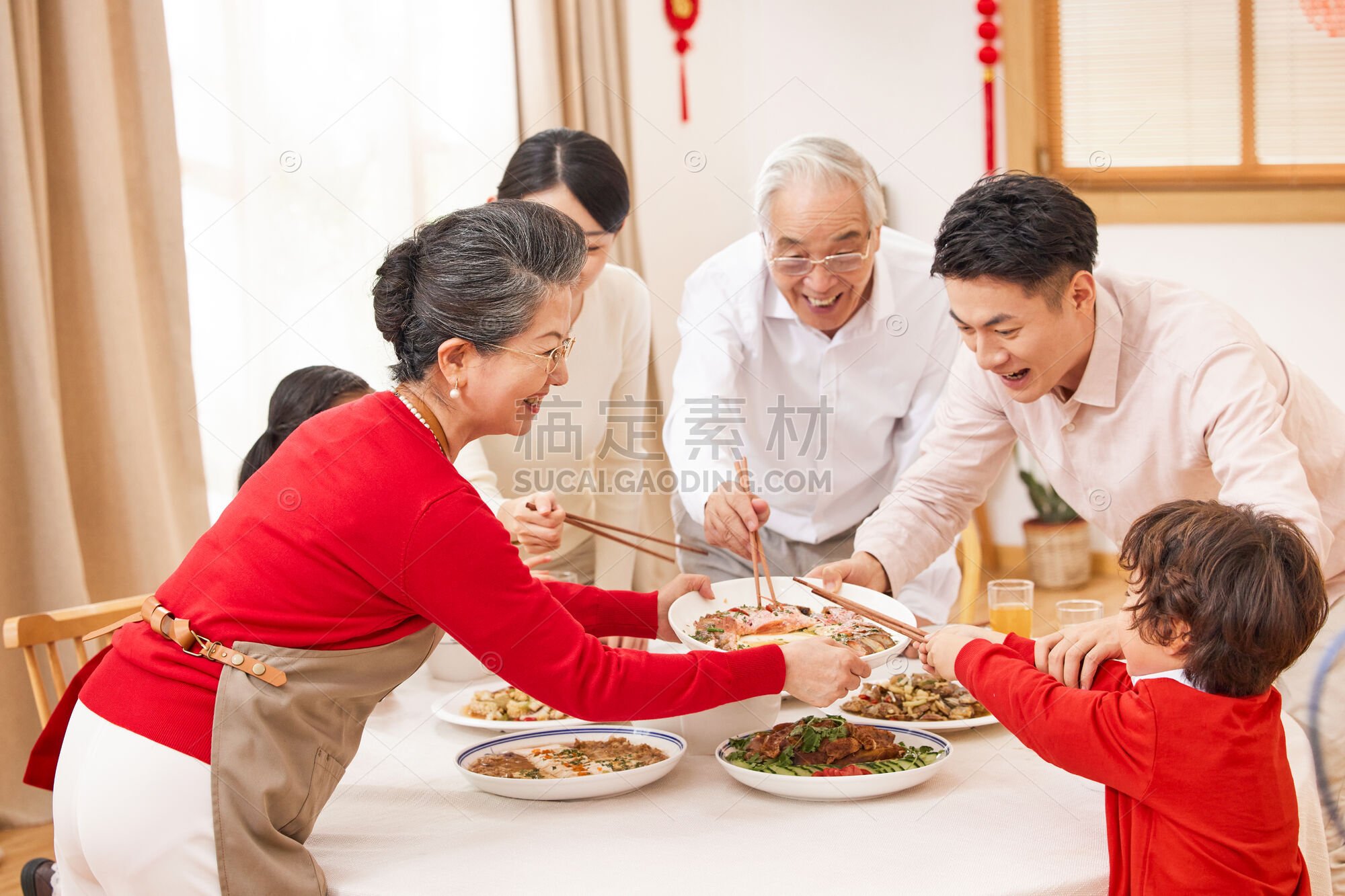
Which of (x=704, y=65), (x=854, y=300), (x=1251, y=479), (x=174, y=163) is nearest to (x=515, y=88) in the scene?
(x=704, y=65)

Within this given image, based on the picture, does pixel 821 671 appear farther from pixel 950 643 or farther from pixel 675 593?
pixel 675 593

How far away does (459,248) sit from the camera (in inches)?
57.8

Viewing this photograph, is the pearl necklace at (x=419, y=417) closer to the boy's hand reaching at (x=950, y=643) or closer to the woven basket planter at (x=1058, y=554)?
the boy's hand reaching at (x=950, y=643)

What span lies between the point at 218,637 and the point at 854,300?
1.67m

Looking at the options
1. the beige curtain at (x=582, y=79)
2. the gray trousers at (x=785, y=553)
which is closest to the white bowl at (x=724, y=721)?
the gray trousers at (x=785, y=553)

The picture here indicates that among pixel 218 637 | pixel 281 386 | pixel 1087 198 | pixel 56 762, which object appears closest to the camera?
pixel 218 637

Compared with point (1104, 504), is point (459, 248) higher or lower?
higher

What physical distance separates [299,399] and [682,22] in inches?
136

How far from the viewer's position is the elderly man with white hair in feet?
8.75

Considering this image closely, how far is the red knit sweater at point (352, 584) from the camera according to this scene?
138cm

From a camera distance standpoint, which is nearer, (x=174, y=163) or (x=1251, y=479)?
(x=1251, y=479)

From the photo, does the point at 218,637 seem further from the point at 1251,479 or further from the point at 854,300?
the point at 854,300

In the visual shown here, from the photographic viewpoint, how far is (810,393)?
280 cm

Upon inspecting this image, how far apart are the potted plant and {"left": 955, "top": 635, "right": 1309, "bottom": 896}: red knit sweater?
4.30 meters
